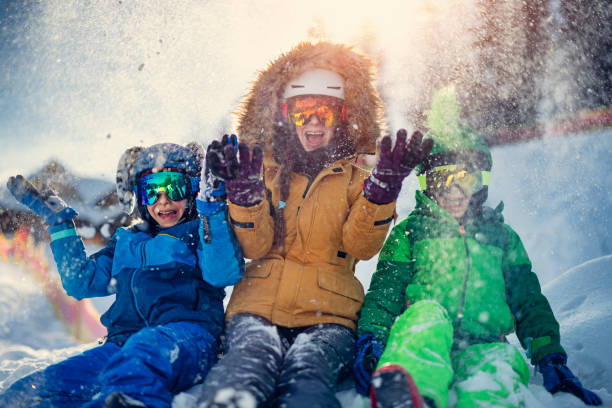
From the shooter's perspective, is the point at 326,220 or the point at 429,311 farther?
the point at 326,220

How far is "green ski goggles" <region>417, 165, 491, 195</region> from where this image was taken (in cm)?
258

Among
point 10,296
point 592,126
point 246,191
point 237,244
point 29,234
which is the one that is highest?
point 592,126

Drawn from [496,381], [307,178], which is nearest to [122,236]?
[307,178]

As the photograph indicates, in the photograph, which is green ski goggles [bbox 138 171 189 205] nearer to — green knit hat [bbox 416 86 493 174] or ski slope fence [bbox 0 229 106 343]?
green knit hat [bbox 416 86 493 174]

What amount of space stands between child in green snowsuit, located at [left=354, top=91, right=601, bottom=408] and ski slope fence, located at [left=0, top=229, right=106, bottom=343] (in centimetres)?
696

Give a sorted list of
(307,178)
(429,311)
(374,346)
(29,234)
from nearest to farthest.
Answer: (429,311)
(374,346)
(307,178)
(29,234)

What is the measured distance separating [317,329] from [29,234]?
9.74 meters

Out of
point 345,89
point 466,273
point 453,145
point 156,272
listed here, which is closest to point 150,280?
point 156,272

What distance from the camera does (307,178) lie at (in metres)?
2.63

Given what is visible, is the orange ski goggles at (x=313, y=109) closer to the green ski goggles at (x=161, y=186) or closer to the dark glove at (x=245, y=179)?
the dark glove at (x=245, y=179)

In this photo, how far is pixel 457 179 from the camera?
2.58 metres

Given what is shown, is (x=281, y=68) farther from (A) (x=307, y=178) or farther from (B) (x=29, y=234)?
(B) (x=29, y=234)

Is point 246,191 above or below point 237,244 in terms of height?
above

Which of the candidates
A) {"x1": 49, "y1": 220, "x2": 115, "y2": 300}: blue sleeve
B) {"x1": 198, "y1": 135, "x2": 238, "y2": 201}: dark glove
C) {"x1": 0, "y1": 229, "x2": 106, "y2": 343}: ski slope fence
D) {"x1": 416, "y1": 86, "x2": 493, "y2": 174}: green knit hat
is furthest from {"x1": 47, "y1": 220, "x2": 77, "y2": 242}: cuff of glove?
{"x1": 0, "y1": 229, "x2": 106, "y2": 343}: ski slope fence
